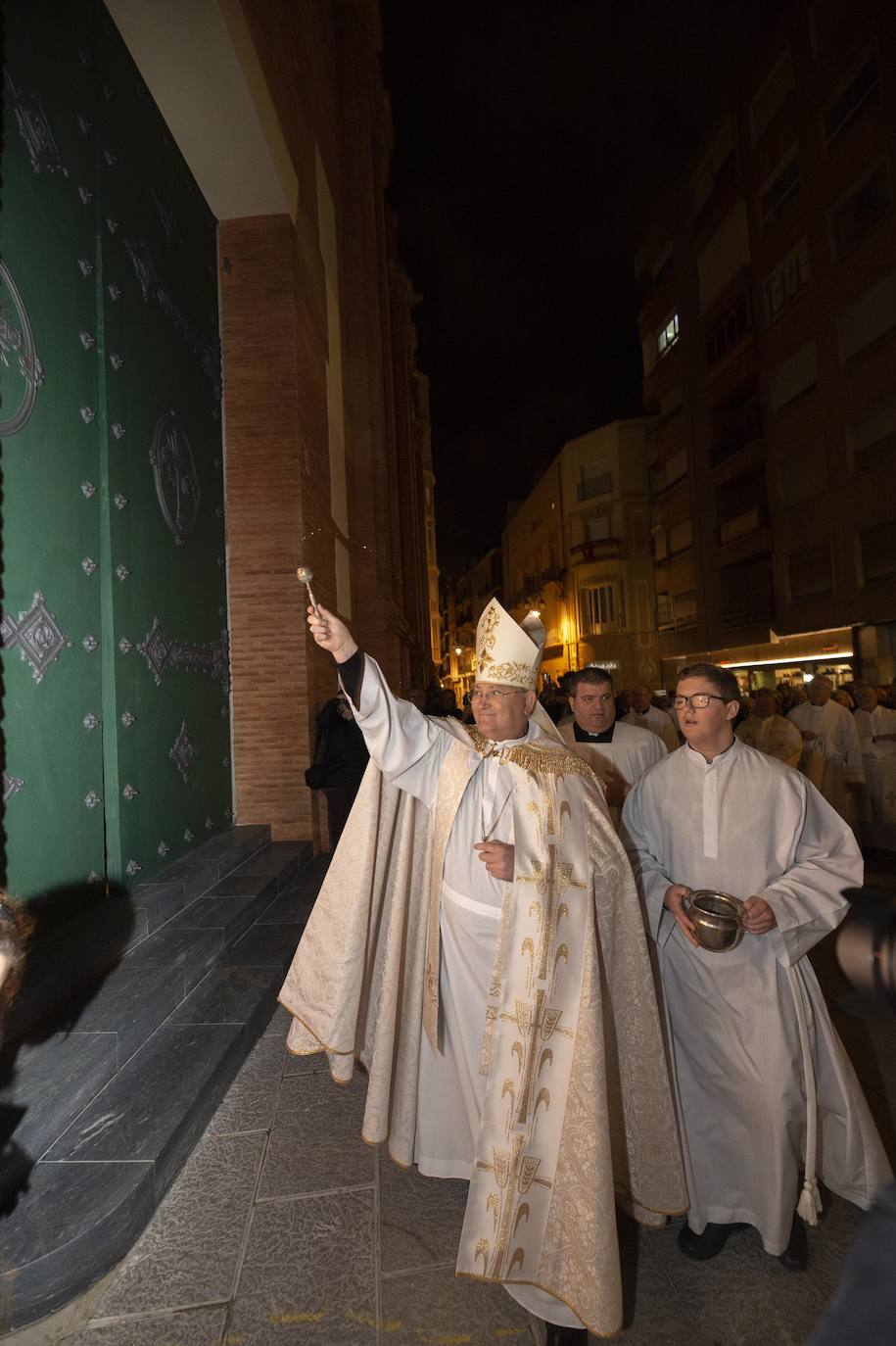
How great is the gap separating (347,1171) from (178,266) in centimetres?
662

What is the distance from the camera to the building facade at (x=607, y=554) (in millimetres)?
32625

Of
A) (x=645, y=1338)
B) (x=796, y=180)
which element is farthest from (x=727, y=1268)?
(x=796, y=180)

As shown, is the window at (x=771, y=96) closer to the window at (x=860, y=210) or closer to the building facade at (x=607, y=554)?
the window at (x=860, y=210)

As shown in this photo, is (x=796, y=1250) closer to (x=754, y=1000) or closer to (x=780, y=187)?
(x=754, y=1000)

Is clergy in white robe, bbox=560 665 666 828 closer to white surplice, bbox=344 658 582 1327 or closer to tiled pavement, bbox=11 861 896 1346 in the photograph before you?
white surplice, bbox=344 658 582 1327

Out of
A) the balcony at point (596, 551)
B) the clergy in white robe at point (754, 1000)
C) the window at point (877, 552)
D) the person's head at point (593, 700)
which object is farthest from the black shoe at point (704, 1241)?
the balcony at point (596, 551)

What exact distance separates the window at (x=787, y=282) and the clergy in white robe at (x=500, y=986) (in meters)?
22.5

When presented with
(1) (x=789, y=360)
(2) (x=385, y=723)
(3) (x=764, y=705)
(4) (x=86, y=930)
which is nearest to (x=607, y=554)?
(1) (x=789, y=360)

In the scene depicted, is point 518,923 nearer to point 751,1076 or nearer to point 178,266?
point 751,1076

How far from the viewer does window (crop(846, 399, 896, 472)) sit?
16.8 m

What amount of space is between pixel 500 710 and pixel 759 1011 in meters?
1.37

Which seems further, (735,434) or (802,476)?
(735,434)

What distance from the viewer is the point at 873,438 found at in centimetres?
1745

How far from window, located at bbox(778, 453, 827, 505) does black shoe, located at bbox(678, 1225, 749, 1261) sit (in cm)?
2071
